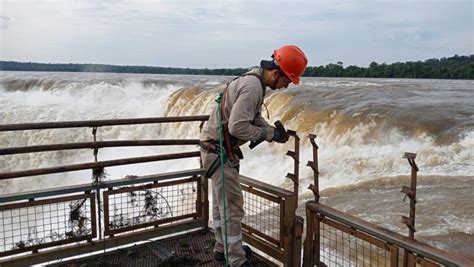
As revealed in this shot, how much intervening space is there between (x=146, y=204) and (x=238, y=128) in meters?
1.58

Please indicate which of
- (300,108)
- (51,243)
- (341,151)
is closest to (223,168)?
(51,243)

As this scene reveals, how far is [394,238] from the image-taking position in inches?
98.9

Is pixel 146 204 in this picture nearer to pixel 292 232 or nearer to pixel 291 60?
pixel 292 232

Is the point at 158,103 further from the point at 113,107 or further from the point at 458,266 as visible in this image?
the point at 458,266

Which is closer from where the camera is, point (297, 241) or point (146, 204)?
point (297, 241)

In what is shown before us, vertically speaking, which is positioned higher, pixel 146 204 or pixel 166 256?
pixel 146 204

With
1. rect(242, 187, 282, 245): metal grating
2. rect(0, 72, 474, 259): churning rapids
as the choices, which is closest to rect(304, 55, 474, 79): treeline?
rect(0, 72, 474, 259): churning rapids

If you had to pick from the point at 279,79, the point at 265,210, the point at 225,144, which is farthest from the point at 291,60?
the point at 265,210

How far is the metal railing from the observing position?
3420 millimetres

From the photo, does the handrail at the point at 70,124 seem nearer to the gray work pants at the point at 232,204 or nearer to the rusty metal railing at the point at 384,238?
the gray work pants at the point at 232,204

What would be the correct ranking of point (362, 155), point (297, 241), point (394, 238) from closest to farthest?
point (394, 238), point (297, 241), point (362, 155)

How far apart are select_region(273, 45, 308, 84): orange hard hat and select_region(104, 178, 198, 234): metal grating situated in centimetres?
174

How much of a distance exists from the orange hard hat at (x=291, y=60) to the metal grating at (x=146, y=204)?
1.74 metres

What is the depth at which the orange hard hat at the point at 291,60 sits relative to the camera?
10.2 ft
